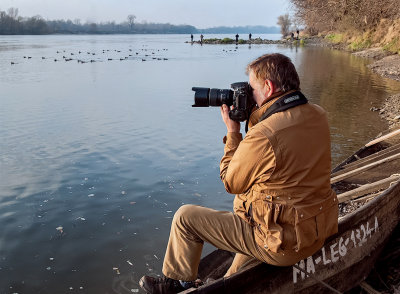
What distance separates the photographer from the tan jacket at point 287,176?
240 cm

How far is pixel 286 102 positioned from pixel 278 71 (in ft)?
0.68

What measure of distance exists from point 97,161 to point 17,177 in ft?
5.43

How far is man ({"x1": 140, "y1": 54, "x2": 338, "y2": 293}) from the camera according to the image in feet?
7.93

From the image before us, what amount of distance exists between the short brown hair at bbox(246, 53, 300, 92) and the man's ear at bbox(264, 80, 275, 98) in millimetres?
18

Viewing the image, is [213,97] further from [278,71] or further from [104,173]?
[104,173]

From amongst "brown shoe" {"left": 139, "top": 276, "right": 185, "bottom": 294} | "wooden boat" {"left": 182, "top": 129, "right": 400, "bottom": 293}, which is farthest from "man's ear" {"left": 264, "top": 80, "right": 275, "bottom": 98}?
"brown shoe" {"left": 139, "top": 276, "right": 185, "bottom": 294}

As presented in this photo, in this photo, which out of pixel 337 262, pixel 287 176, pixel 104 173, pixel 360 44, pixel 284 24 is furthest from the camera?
pixel 284 24

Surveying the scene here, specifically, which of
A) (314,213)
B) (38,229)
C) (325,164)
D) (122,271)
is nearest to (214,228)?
(314,213)

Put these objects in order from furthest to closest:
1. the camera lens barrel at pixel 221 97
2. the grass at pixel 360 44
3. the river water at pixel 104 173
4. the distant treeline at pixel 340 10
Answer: the grass at pixel 360 44, the distant treeline at pixel 340 10, the river water at pixel 104 173, the camera lens barrel at pixel 221 97

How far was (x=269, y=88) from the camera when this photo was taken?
255 centimetres

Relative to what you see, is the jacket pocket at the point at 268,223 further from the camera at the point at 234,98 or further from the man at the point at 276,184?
the camera at the point at 234,98

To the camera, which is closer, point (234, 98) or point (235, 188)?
point (235, 188)

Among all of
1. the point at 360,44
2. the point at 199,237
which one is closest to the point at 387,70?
the point at 360,44

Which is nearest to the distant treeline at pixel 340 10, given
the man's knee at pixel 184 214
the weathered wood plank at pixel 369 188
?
the weathered wood plank at pixel 369 188
